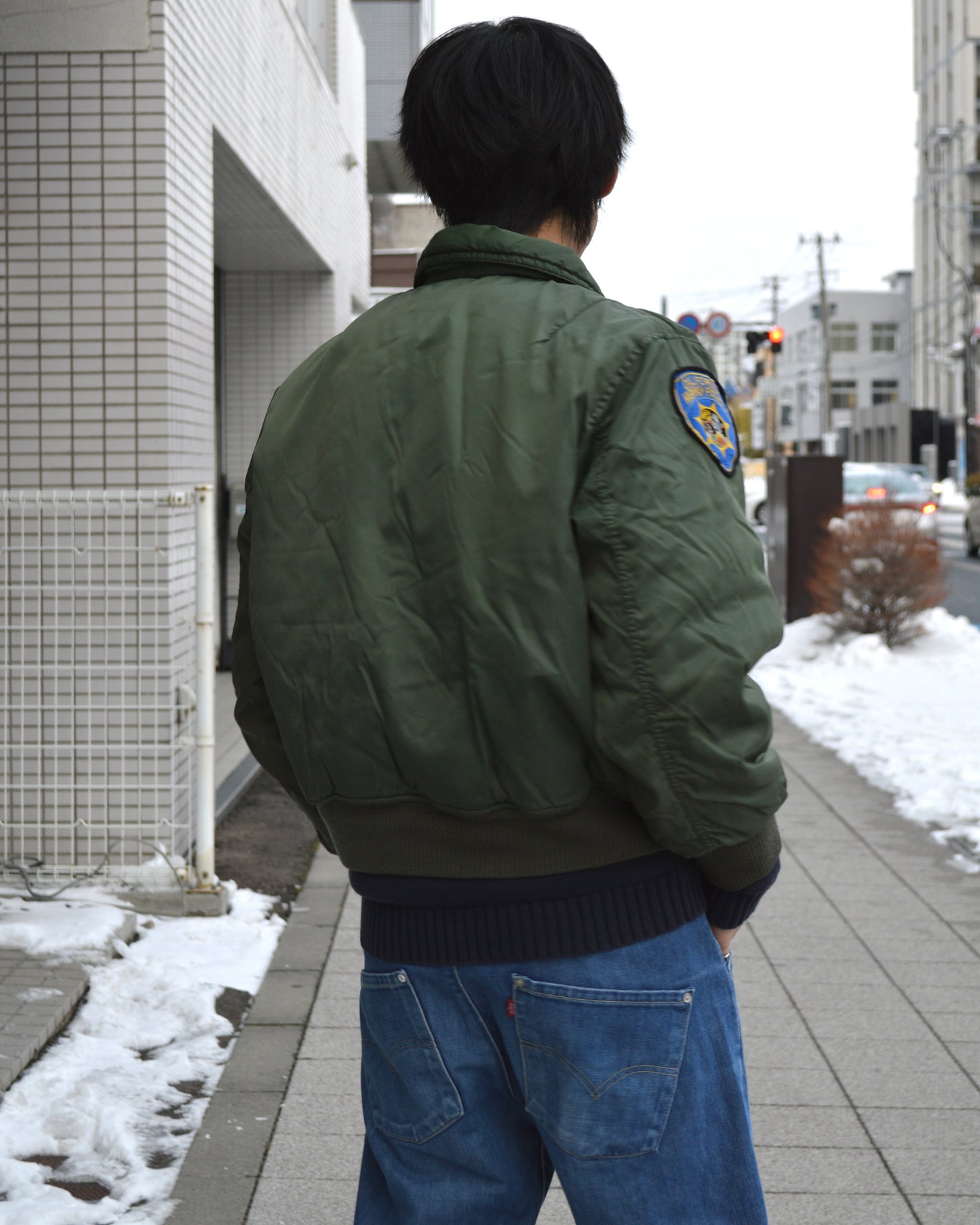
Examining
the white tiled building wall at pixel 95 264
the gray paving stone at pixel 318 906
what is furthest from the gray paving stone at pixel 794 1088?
the white tiled building wall at pixel 95 264

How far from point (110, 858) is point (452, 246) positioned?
12.8 ft

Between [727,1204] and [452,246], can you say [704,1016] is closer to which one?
[727,1204]

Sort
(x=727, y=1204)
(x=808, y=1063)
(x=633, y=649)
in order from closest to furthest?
(x=633, y=649), (x=727, y=1204), (x=808, y=1063)

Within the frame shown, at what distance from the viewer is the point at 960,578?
67.5 feet

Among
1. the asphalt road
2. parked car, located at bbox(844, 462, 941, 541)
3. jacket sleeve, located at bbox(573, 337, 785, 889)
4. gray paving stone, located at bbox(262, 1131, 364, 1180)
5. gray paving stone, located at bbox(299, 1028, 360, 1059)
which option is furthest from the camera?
parked car, located at bbox(844, 462, 941, 541)

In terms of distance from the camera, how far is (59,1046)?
11.9 feet

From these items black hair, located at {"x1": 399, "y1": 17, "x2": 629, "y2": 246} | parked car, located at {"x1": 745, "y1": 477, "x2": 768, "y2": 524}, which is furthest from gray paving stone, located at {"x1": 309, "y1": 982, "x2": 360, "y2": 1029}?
parked car, located at {"x1": 745, "y1": 477, "x2": 768, "y2": 524}

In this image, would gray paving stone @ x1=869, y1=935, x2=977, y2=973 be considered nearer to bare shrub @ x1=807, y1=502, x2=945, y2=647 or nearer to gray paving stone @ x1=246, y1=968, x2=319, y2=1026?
gray paving stone @ x1=246, y1=968, x2=319, y2=1026

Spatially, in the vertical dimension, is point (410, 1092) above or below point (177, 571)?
below

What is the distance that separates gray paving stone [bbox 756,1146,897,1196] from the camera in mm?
2938

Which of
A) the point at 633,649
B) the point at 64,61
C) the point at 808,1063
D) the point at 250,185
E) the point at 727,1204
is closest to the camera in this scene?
the point at 633,649

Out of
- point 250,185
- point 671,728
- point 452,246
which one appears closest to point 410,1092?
point 671,728

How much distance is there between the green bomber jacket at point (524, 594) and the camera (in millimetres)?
1305

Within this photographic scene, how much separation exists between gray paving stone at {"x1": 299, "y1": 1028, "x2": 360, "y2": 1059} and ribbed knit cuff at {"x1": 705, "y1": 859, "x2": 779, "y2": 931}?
7.82 feet
